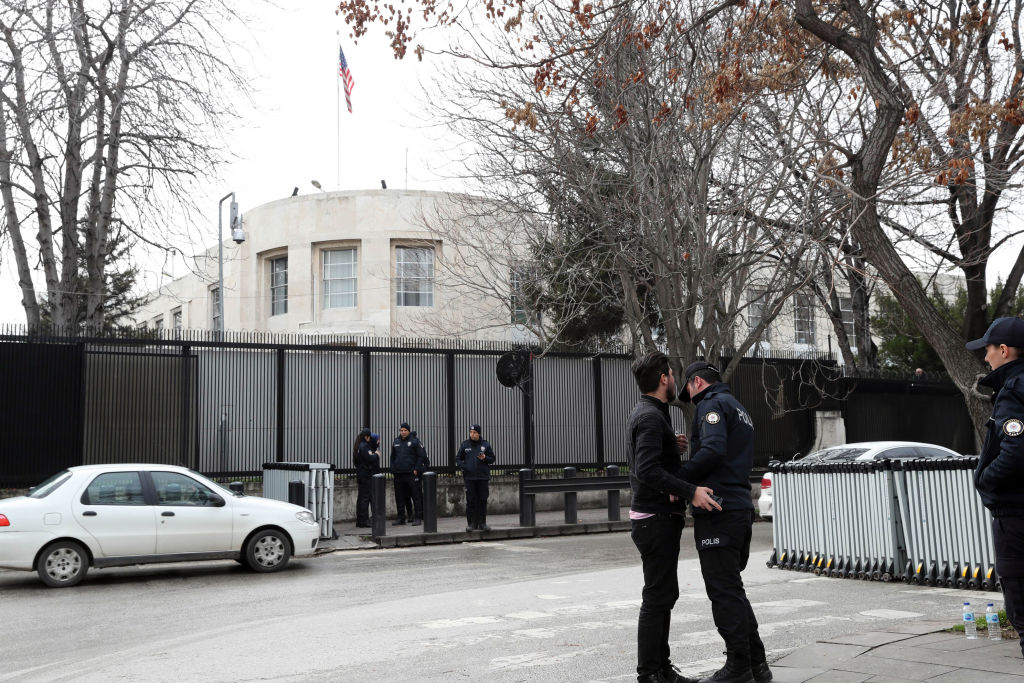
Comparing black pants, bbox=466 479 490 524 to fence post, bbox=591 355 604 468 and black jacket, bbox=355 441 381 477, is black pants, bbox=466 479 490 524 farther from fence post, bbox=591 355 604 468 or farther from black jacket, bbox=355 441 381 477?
fence post, bbox=591 355 604 468

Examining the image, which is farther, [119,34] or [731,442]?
[119,34]

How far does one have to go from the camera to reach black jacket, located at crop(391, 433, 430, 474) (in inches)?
718

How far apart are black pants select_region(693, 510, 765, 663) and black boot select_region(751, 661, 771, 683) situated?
0.55 ft

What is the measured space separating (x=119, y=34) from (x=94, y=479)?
35.8ft

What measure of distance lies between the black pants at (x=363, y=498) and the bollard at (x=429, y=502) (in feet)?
5.27

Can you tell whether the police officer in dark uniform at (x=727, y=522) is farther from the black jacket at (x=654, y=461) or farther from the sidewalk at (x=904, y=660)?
the sidewalk at (x=904, y=660)

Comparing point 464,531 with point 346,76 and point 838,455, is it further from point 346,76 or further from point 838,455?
point 346,76

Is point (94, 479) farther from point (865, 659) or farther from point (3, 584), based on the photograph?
point (865, 659)

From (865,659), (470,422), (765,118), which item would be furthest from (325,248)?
(865,659)

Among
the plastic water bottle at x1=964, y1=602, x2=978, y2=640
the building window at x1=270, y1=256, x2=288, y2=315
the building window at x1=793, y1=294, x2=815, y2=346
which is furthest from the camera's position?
the building window at x1=270, y1=256, x2=288, y2=315

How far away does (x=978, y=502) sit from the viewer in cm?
945

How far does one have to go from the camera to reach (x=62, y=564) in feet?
37.4

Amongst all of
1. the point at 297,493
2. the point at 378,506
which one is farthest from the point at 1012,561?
the point at 378,506

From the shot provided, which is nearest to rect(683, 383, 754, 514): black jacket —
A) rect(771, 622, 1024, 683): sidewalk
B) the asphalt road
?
Result: rect(771, 622, 1024, 683): sidewalk
